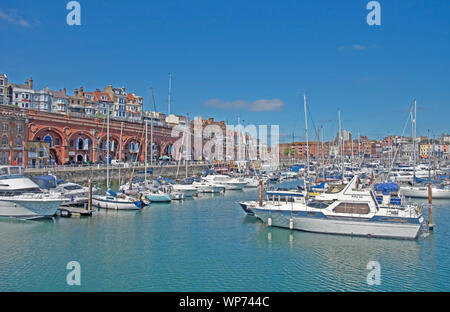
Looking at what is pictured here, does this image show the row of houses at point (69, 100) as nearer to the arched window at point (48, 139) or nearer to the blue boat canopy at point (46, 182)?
the arched window at point (48, 139)

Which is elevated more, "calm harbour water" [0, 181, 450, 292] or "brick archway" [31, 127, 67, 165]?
"brick archway" [31, 127, 67, 165]

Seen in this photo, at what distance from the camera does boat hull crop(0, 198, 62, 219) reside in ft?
97.0

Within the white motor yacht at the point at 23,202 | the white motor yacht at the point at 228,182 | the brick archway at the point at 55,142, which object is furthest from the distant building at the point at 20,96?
the white motor yacht at the point at 23,202

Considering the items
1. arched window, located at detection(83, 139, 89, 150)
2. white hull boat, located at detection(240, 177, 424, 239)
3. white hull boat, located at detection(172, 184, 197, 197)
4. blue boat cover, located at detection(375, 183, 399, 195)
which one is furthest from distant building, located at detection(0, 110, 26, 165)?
blue boat cover, located at detection(375, 183, 399, 195)

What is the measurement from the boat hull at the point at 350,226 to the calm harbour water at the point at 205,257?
0.49 meters

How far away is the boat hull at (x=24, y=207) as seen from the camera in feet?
97.0

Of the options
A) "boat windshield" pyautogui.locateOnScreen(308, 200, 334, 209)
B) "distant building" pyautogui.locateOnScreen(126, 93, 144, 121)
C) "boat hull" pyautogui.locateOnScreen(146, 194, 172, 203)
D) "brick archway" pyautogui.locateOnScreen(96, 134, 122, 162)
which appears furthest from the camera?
"distant building" pyautogui.locateOnScreen(126, 93, 144, 121)

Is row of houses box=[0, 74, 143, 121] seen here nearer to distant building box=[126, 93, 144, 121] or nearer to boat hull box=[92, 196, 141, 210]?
distant building box=[126, 93, 144, 121]

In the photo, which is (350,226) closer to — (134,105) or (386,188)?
(386,188)

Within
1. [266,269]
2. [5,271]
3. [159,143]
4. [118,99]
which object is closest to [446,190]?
[266,269]

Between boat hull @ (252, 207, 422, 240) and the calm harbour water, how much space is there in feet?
1.62

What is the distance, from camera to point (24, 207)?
29609mm

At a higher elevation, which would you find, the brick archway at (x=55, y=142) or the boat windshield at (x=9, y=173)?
the brick archway at (x=55, y=142)

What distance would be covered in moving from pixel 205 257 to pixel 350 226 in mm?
10300
